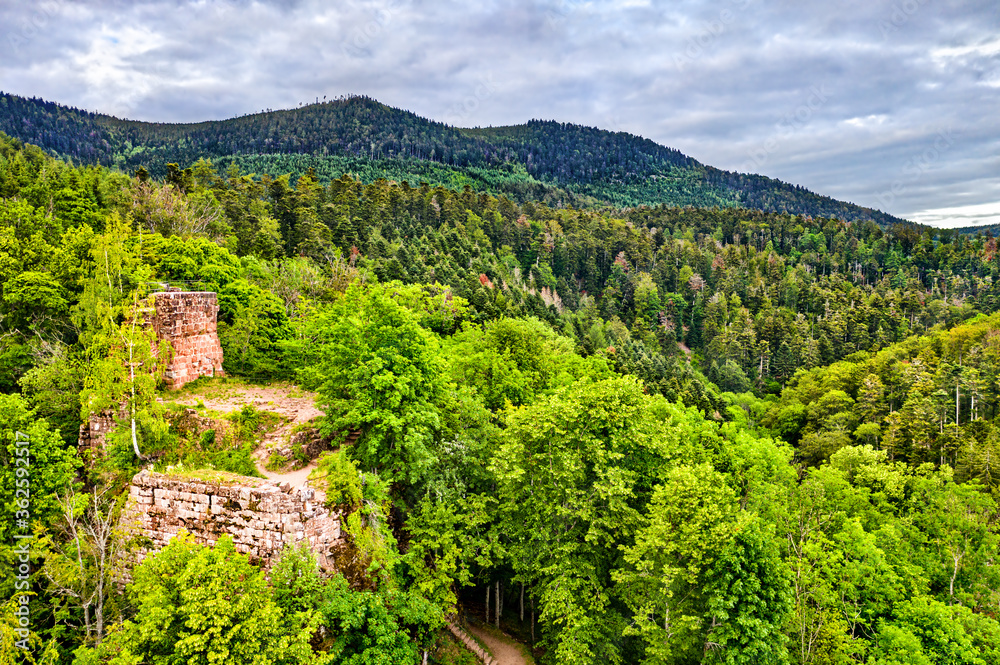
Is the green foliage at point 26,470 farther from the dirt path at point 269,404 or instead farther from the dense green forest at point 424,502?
the dirt path at point 269,404

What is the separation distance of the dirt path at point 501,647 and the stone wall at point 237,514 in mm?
9835

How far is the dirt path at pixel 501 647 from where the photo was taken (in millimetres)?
19359

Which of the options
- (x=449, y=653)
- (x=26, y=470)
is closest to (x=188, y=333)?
(x=26, y=470)

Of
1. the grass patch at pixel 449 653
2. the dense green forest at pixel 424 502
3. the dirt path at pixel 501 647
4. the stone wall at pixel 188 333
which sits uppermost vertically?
the stone wall at pixel 188 333

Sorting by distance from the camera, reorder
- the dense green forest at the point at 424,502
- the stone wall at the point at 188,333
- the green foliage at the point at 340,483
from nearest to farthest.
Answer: the dense green forest at the point at 424,502
the green foliage at the point at 340,483
the stone wall at the point at 188,333

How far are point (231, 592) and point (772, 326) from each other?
106726mm

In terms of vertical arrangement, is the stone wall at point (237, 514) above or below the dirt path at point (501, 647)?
above

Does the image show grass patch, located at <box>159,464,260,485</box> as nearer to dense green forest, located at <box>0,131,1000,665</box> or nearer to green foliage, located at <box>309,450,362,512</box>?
dense green forest, located at <box>0,131,1000,665</box>

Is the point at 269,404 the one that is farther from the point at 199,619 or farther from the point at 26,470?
the point at 199,619

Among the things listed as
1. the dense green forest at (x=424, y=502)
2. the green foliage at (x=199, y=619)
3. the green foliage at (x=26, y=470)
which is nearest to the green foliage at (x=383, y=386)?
the dense green forest at (x=424, y=502)

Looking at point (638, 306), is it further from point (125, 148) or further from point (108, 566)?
point (125, 148)

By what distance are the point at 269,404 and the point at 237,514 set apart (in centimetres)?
632

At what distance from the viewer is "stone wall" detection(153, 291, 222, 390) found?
1847cm

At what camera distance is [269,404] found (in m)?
18.4
